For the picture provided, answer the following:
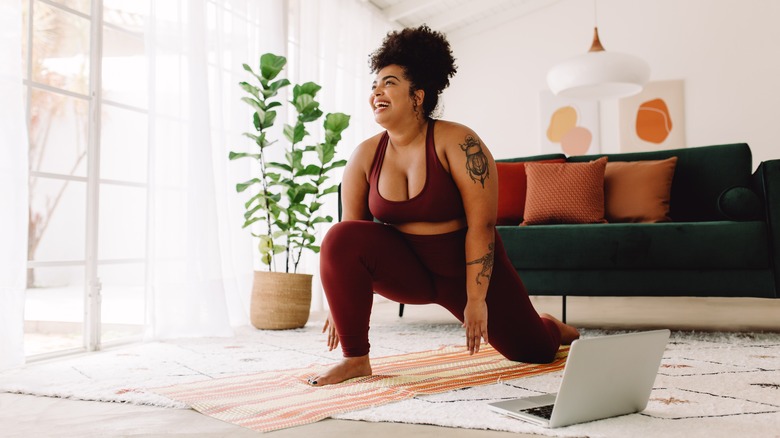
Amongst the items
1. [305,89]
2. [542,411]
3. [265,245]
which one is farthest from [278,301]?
[542,411]

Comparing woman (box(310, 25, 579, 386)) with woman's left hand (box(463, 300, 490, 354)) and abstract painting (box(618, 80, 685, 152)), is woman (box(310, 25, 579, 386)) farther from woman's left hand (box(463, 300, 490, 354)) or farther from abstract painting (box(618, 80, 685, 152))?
abstract painting (box(618, 80, 685, 152))

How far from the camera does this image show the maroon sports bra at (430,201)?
1616 millimetres

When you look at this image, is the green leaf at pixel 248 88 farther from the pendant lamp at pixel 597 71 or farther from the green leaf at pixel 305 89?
the pendant lamp at pixel 597 71

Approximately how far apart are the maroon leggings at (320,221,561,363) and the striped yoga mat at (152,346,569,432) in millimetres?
116

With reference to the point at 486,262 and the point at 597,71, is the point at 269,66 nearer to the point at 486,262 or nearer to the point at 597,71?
the point at 597,71

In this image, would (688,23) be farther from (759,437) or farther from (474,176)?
(759,437)

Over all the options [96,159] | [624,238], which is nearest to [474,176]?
[624,238]

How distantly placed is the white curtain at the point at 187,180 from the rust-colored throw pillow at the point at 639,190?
1.96m

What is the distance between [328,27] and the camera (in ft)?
15.0

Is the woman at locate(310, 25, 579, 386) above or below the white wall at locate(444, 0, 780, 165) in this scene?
below

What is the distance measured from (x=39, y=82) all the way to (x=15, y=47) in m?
0.37

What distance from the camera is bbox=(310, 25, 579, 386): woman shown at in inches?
62.9

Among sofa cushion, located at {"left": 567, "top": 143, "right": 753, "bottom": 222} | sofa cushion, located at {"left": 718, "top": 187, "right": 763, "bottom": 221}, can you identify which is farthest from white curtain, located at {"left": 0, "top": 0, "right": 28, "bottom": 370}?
sofa cushion, located at {"left": 567, "top": 143, "right": 753, "bottom": 222}

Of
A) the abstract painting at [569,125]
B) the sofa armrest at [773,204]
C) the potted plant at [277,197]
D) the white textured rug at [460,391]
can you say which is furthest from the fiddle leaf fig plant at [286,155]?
the abstract painting at [569,125]
